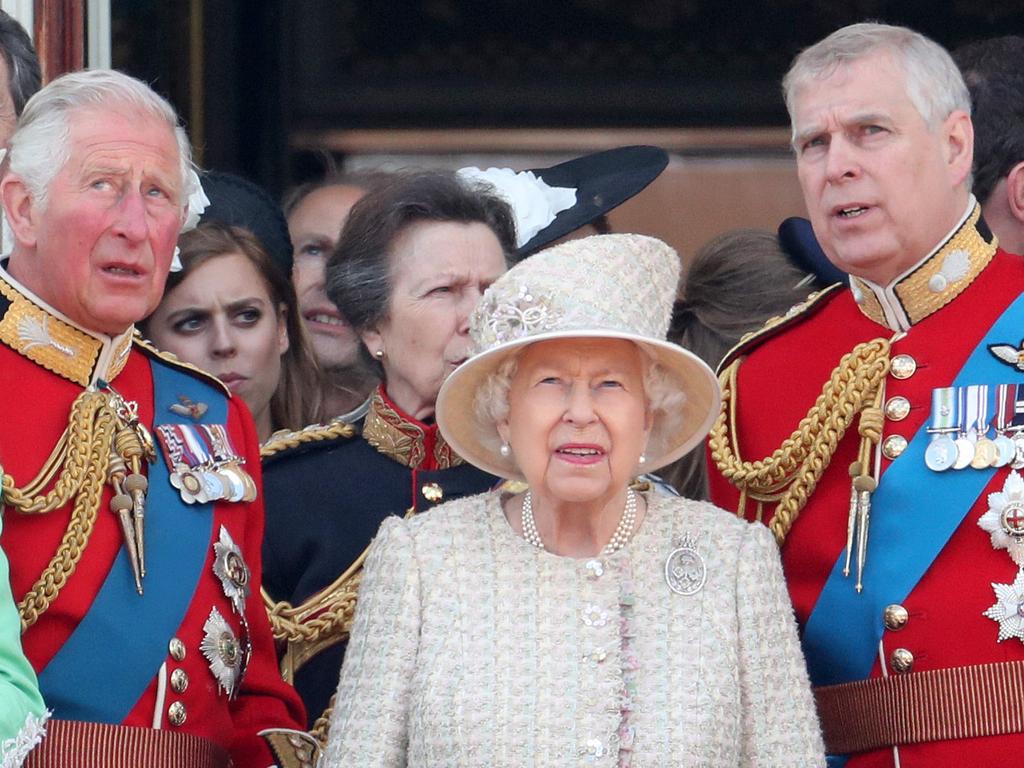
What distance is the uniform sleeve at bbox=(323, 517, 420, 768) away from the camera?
292 cm

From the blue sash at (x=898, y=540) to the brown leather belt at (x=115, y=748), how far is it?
2.82ft

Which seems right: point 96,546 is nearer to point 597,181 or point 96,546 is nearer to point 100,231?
point 100,231

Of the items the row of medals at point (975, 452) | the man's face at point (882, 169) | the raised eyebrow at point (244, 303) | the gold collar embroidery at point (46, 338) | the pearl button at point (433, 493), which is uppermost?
the raised eyebrow at point (244, 303)

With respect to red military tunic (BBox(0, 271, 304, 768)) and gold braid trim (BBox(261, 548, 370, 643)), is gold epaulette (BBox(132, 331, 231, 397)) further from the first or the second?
gold braid trim (BBox(261, 548, 370, 643))

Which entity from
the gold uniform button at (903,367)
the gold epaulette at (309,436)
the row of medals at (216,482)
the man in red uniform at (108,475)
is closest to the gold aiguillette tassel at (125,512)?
the man in red uniform at (108,475)

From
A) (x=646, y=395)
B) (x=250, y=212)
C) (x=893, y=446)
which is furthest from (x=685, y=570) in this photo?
(x=250, y=212)

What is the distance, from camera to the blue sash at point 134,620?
3152mm

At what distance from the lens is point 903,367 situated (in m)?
3.38

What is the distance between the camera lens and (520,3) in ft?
18.9

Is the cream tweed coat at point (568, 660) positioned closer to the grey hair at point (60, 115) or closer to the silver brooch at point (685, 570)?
the silver brooch at point (685, 570)

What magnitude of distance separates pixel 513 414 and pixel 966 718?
2.36 feet

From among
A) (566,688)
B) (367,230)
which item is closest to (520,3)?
(367,230)

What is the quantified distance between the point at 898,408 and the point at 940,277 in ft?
0.64

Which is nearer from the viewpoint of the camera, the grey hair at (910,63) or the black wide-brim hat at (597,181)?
the grey hair at (910,63)
